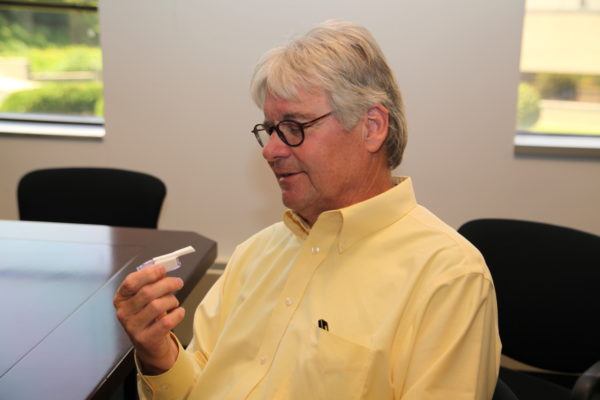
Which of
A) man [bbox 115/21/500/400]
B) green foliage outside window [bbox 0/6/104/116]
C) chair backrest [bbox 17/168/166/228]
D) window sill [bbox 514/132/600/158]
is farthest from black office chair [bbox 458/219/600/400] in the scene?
green foliage outside window [bbox 0/6/104/116]

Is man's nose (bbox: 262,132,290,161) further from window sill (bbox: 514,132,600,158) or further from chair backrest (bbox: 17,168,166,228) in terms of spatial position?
window sill (bbox: 514,132,600,158)

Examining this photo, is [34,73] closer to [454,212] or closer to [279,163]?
[454,212]

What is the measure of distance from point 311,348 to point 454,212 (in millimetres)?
2126

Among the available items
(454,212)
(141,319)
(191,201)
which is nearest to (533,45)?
(454,212)

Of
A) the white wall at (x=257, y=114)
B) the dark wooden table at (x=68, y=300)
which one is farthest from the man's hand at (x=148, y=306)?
the white wall at (x=257, y=114)

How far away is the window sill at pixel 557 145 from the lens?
121 inches

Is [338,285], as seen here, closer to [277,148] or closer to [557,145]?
[277,148]

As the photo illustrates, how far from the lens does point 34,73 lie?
3.66 metres

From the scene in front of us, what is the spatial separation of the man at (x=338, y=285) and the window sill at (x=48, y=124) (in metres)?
2.39

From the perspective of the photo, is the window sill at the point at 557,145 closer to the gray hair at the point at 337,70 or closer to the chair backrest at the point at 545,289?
the chair backrest at the point at 545,289

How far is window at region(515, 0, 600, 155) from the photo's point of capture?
3107mm

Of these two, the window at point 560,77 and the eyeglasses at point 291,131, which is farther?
the window at point 560,77

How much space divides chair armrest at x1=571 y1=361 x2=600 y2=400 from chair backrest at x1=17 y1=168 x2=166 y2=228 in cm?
172

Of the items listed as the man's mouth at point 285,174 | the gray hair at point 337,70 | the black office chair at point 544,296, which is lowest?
the black office chair at point 544,296
